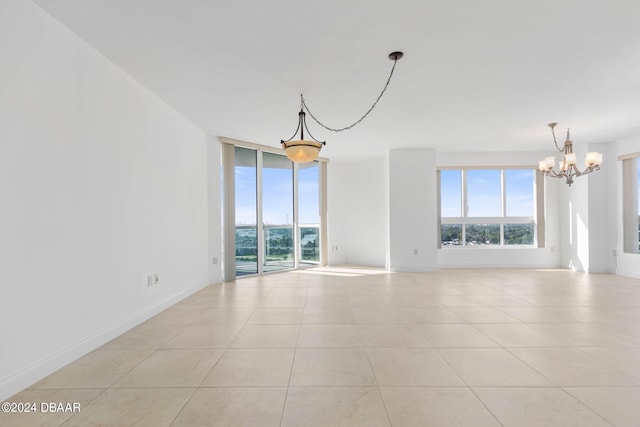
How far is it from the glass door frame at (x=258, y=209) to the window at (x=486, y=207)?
2847 millimetres

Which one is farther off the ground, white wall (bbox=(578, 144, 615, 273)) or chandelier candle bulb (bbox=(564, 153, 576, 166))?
chandelier candle bulb (bbox=(564, 153, 576, 166))

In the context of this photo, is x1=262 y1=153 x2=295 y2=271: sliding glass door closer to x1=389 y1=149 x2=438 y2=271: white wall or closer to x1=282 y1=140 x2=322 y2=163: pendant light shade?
x1=389 y1=149 x2=438 y2=271: white wall

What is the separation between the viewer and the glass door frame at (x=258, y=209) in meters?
5.68

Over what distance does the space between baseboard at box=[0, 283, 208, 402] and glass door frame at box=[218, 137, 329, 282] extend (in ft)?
6.86

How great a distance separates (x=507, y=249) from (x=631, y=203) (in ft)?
7.69

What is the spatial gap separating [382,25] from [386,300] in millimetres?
3360

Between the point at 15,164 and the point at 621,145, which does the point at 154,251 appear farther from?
the point at 621,145

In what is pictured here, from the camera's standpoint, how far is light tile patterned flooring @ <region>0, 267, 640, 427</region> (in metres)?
1.76

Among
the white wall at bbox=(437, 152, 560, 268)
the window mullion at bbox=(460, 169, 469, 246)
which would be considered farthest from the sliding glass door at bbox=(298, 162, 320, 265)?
the window mullion at bbox=(460, 169, 469, 246)

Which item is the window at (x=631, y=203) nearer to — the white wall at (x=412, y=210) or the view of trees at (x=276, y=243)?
the white wall at (x=412, y=210)

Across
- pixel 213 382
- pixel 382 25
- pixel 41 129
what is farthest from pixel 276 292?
pixel 382 25

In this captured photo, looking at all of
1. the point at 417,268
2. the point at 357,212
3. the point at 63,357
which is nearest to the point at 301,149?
the point at 63,357

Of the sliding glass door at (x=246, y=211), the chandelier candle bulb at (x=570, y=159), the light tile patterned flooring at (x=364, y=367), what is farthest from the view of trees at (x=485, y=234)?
the sliding glass door at (x=246, y=211)

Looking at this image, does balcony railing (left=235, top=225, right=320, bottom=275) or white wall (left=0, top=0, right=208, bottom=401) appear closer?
white wall (left=0, top=0, right=208, bottom=401)
